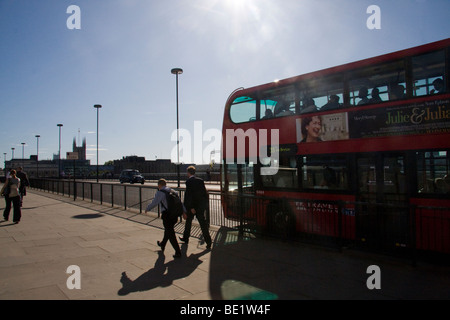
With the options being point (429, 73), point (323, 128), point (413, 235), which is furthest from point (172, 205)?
point (429, 73)

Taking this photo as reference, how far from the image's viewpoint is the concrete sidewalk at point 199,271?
14.1ft

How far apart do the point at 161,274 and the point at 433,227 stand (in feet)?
15.6

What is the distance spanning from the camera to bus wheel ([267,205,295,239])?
291 inches

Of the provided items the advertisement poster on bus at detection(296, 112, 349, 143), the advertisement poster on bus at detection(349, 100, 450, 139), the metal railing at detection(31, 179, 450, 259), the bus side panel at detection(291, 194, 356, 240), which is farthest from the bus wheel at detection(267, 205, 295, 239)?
the advertisement poster on bus at detection(349, 100, 450, 139)

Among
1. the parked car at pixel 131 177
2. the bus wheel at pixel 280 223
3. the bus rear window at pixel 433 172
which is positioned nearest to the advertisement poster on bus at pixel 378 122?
the bus rear window at pixel 433 172

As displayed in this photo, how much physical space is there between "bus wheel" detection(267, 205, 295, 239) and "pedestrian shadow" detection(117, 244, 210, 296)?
217 centimetres

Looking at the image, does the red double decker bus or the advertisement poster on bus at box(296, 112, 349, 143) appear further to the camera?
the advertisement poster on bus at box(296, 112, 349, 143)

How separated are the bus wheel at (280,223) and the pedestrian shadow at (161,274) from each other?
2.17 meters

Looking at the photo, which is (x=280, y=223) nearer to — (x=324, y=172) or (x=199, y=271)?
(x=324, y=172)

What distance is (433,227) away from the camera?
565cm

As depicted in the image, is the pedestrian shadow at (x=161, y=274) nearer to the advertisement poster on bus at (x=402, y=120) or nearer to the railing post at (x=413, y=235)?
the railing post at (x=413, y=235)

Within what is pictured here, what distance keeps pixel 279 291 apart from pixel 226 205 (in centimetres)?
480

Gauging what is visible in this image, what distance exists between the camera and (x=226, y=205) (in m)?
9.07

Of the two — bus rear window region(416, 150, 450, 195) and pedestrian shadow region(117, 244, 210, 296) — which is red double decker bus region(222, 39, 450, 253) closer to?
bus rear window region(416, 150, 450, 195)
